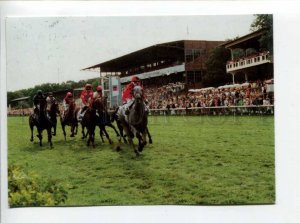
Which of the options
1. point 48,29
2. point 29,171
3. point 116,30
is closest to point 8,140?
point 29,171

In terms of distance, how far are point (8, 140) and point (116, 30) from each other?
200 centimetres

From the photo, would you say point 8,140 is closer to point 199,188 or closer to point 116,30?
point 116,30

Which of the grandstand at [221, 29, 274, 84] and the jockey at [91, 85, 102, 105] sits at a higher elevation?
the grandstand at [221, 29, 274, 84]

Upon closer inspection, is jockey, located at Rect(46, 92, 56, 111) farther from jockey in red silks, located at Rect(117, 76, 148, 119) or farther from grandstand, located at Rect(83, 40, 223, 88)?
jockey in red silks, located at Rect(117, 76, 148, 119)

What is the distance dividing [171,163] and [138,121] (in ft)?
2.27

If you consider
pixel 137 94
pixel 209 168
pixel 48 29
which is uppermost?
pixel 48 29

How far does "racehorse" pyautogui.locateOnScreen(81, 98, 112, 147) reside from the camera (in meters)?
6.33

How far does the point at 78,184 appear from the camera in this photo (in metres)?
6.14

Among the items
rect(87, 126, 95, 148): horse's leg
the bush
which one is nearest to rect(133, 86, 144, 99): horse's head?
rect(87, 126, 95, 148): horse's leg

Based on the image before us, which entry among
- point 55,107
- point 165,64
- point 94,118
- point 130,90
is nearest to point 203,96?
point 165,64

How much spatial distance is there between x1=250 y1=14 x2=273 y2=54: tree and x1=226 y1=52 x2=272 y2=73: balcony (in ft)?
0.33

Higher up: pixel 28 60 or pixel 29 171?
pixel 28 60

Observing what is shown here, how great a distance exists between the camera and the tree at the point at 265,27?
5.89m

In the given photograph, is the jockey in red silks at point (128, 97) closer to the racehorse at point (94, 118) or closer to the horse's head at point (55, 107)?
the racehorse at point (94, 118)
